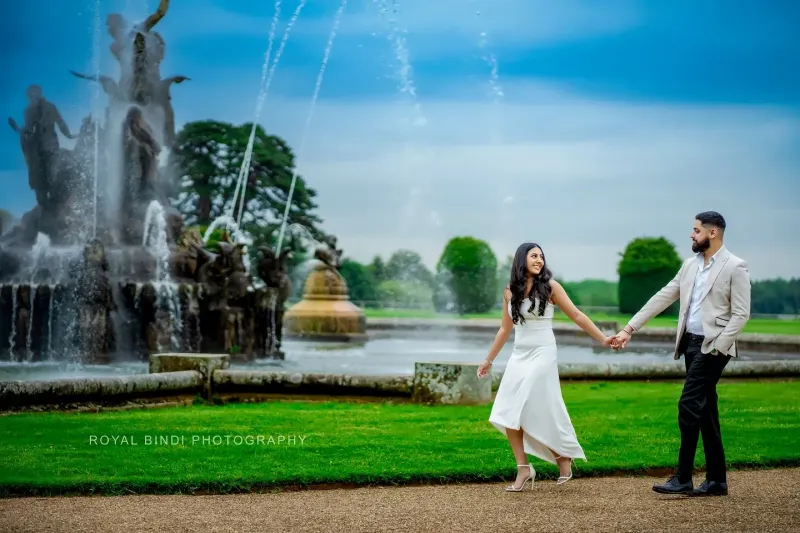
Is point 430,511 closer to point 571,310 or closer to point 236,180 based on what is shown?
point 571,310

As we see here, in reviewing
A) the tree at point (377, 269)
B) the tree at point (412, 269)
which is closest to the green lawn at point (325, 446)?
the tree at point (412, 269)

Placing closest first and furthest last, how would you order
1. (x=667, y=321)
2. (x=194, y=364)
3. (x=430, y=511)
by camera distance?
(x=430, y=511) < (x=194, y=364) < (x=667, y=321)

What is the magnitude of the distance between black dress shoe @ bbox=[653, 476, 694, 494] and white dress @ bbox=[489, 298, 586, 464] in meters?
0.59

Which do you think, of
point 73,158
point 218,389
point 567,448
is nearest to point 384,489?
point 567,448

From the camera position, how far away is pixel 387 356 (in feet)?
81.5

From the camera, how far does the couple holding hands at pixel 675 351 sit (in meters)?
7.22

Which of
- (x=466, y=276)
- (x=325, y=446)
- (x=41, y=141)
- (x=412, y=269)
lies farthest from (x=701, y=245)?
(x=466, y=276)

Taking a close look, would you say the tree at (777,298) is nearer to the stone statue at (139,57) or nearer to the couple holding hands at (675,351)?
the stone statue at (139,57)

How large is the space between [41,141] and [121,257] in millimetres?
5387

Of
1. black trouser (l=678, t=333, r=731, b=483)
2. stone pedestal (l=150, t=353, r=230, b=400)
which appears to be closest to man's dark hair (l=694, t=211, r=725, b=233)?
black trouser (l=678, t=333, r=731, b=483)

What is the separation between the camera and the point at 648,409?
12.7 meters

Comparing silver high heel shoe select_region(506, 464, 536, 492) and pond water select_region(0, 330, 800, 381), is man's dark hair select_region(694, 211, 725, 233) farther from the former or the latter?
pond water select_region(0, 330, 800, 381)

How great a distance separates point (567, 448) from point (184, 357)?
22.2 feet

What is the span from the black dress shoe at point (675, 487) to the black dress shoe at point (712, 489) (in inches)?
2.2
